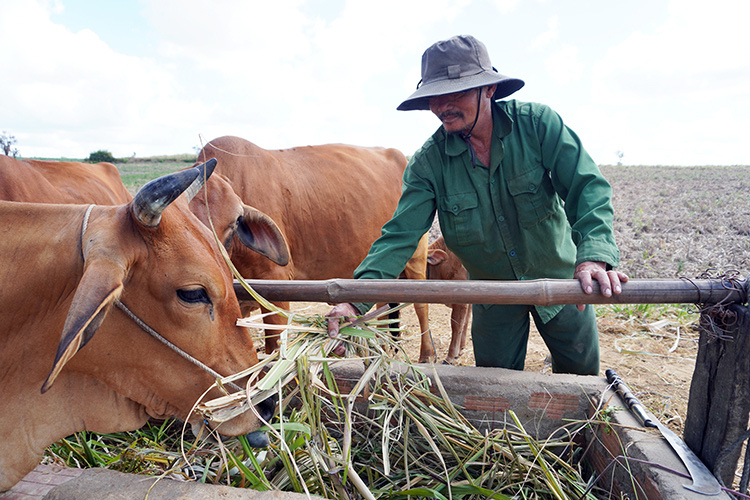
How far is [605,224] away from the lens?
224 centimetres

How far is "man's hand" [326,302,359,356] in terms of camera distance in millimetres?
2158

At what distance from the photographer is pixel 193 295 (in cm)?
185

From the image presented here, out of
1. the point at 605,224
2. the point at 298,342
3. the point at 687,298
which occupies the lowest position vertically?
the point at 298,342

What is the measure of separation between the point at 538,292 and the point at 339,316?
2.76 ft

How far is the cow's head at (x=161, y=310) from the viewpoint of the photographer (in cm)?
178

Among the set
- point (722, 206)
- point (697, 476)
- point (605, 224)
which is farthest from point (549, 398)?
point (722, 206)

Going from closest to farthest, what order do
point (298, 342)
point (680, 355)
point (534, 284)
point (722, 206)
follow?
point (534, 284) < point (298, 342) < point (680, 355) < point (722, 206)

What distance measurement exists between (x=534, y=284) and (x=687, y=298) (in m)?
0.58

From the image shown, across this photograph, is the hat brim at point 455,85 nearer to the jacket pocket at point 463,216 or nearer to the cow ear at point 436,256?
the jacket pocket at point 463,216

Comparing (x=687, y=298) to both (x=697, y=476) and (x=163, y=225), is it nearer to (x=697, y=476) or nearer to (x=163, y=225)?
(x=697, y=476)

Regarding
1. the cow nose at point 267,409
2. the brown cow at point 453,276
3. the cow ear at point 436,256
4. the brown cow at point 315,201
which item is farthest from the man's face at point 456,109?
the cow ear at point 436,256

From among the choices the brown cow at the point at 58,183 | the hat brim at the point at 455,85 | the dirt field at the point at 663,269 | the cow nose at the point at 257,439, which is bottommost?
the dirt field at the point at 663,269

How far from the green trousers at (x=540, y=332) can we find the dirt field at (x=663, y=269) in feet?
1.19

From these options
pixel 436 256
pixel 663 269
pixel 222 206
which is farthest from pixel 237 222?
pixel 663 269
